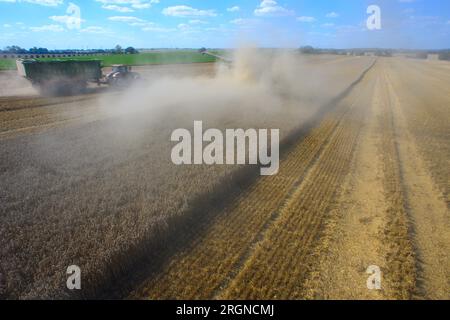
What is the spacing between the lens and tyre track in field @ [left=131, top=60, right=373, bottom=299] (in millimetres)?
5199

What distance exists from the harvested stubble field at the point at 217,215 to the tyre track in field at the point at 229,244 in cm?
3

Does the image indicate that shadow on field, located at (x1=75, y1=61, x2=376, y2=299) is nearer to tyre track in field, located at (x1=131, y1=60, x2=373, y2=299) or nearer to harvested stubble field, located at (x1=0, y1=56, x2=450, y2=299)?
harvested stubble field, located at (x1=0, y1=56, x2=450, y2=299)

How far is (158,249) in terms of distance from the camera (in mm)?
6113

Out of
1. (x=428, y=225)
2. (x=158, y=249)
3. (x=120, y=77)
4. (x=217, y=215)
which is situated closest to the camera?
(x=158, y=249)

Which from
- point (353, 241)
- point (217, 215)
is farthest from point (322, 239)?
point (217, 215)

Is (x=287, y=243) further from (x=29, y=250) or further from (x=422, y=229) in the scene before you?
(x=29, y=250)

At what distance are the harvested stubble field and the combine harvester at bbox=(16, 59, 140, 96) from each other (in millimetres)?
9212

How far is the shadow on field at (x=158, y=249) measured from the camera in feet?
16.7

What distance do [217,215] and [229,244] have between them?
1.16 metres

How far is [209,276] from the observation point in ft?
18.0

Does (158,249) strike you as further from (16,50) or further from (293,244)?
(16,50)

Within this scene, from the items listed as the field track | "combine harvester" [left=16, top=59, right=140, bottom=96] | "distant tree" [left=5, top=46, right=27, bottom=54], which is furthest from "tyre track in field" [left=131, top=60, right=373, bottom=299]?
"distant tree" [left=5, top=46, right=27, bottom=54]

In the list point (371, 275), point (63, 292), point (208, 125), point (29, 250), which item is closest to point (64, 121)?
point (208, 125)

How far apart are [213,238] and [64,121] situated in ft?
40.0
